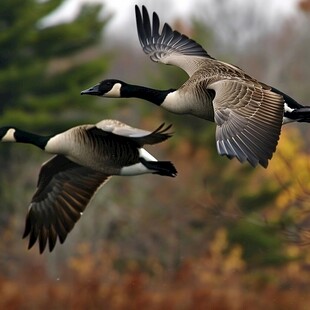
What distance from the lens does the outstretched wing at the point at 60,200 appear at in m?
11.4

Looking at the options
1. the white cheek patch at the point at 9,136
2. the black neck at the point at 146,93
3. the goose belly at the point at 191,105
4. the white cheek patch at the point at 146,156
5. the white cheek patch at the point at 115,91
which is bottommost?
the white cheek patch at the point at 9,136

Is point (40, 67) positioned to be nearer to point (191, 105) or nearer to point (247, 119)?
point (191, 105)

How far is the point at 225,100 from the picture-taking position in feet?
30.8

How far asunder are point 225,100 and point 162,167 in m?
0.82

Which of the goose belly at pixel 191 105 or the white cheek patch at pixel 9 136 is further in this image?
the white cheek patch at pixel 9 136

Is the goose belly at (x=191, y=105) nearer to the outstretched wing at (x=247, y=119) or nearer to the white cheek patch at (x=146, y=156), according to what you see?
the outstretched wing at (x=247, y=119)

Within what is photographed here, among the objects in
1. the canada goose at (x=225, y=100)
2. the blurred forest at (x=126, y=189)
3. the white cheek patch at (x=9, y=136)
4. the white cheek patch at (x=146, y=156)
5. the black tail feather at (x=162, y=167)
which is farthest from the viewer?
the blurred forest at (x=126, y=189)

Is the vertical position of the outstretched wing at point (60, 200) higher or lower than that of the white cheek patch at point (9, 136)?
lower

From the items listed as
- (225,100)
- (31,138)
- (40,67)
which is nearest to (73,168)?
(31,138)

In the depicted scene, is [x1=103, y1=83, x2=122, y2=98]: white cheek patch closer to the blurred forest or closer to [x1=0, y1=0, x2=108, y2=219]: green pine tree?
the blurred forest

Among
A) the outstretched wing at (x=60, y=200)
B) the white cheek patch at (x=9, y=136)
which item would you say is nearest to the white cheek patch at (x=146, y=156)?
the outstretched wing at (x=60, y=200)

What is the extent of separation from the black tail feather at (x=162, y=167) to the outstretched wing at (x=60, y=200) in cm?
132

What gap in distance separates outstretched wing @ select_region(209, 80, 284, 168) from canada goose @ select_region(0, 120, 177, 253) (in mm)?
734

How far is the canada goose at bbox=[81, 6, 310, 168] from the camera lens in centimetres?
893
